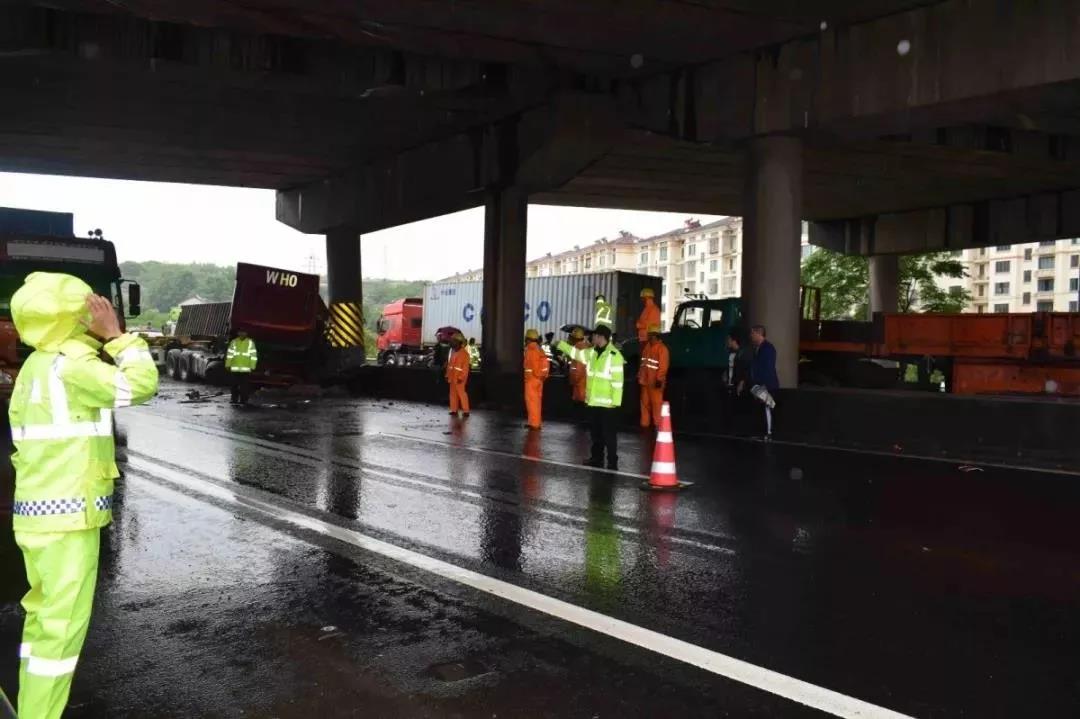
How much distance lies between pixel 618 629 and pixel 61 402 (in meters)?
3.14

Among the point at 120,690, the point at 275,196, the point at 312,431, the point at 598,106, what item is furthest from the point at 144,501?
the point at 275,196

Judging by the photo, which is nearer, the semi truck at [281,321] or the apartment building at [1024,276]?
the semi truck at [281,321]

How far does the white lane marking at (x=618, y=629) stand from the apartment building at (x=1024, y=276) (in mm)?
97735

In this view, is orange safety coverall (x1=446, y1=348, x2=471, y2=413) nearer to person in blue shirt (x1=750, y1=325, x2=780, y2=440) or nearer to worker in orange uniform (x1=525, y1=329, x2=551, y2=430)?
worker in orange uniform (x1=525, y1=329, x2=551, y2=430)

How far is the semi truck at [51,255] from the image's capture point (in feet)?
49.1

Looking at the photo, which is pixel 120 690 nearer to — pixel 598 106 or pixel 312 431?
pixel 312 431

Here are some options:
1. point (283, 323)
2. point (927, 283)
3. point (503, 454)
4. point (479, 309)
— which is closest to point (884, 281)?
point (927, 283)

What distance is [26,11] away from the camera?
15.2 metres

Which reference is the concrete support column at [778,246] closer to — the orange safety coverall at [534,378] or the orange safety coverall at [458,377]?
the orange safety coverall at [534,378]

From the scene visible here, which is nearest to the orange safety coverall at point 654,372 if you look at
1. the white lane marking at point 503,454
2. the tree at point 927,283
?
the white lane marking at point 503,454

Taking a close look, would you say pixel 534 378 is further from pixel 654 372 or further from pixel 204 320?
pixel 204 320

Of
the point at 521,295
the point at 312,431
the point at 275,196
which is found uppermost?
the point at 275,196

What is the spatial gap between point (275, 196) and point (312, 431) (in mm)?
20147

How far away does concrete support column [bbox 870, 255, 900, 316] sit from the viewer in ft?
124
